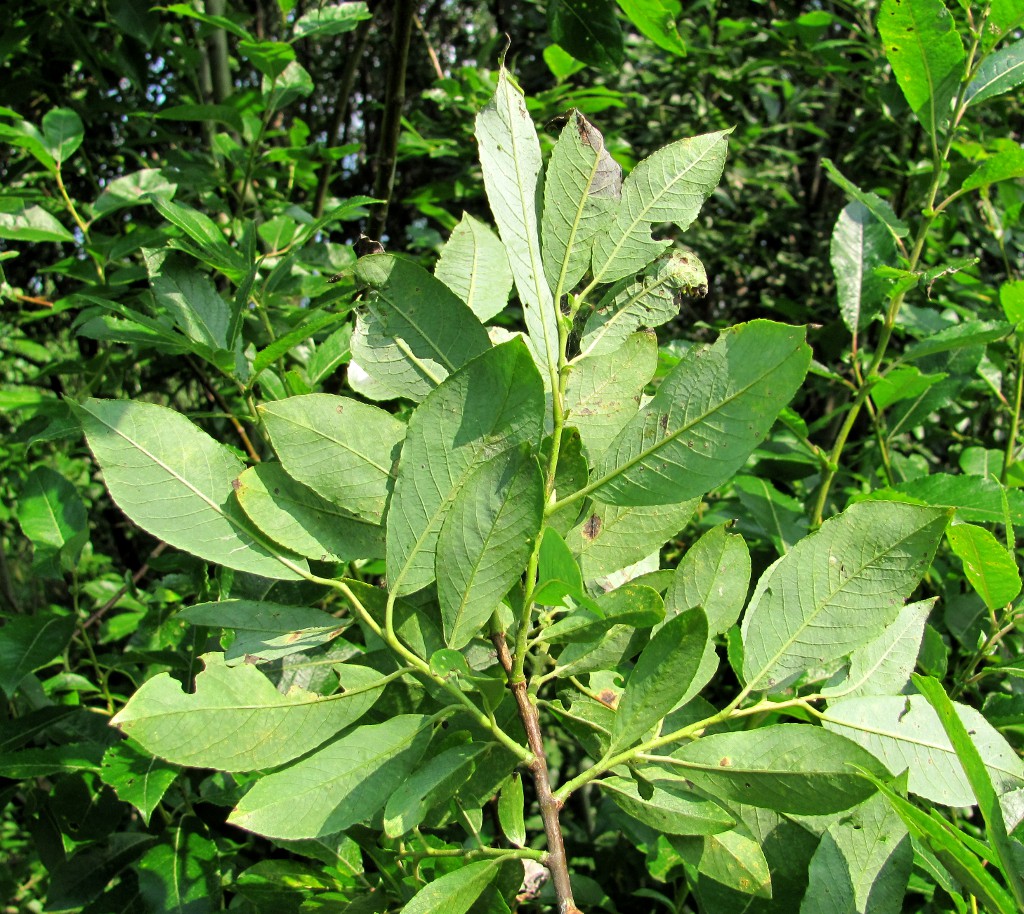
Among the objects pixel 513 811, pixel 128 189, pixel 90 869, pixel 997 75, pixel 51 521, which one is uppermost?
pixel 997 75

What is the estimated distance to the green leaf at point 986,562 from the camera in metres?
0.69

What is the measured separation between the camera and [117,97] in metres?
2.65

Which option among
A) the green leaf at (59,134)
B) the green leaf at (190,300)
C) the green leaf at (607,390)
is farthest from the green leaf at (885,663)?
the green leaf at (59,134)

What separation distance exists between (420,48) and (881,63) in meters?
2.02

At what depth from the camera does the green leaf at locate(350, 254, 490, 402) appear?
1.91ft

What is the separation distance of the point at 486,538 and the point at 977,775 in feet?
1.01

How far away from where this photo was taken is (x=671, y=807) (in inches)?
21.9

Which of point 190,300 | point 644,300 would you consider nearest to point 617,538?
point 644,300

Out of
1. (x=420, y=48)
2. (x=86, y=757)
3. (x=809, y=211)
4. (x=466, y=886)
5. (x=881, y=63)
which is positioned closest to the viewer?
(x=466, y=886)

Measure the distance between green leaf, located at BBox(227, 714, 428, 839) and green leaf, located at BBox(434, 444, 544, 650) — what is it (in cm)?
7

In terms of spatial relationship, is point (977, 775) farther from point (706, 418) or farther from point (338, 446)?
point (338, 446)

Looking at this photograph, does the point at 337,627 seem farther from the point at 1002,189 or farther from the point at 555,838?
the point at 1002,189

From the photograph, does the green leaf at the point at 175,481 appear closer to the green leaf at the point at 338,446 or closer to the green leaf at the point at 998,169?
the green leaf at the point at 338,446

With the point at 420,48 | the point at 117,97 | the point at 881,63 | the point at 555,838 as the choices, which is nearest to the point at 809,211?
the point at 881,63
